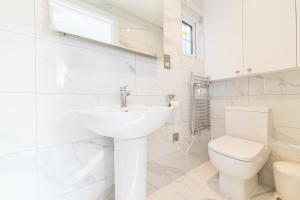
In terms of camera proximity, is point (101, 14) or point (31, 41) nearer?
point (31, 41)

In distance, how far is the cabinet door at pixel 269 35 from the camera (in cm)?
136

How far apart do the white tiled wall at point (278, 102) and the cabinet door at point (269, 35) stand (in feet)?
0.83

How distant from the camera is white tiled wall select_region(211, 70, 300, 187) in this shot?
1.54m

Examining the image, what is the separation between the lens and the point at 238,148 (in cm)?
145

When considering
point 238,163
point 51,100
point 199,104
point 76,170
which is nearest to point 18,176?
point 76,170

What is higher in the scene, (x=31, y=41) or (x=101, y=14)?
(x=101, y=14)

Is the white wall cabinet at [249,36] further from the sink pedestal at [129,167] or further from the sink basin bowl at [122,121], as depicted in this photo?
the sink pedestal at [129,167]

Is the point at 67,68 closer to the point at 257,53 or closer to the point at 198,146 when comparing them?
the point at 257,53

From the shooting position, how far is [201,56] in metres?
2.17

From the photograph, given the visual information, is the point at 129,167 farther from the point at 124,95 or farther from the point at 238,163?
the point at 238,163

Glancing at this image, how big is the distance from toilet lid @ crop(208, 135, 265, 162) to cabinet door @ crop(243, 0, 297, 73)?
668 mm

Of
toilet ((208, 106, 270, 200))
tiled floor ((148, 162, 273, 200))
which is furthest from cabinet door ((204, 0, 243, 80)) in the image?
tiled floor ((148, 162, 273, 200))

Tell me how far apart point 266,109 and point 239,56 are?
22.3 inches

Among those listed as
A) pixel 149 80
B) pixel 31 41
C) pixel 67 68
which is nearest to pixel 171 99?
pixel 149 80
